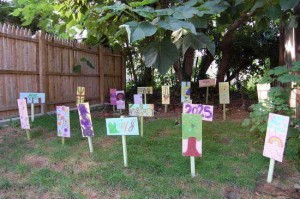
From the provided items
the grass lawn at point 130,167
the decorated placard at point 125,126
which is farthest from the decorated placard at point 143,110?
the decorated placard at point 125,126

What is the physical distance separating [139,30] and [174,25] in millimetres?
170

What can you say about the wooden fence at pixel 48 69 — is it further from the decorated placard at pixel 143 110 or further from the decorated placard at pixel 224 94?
the decorated placard at pixel 224 94

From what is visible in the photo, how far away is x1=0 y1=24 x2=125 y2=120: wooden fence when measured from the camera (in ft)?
21.5

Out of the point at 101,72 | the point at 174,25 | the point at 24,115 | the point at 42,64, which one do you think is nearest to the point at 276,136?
the point at 174,25

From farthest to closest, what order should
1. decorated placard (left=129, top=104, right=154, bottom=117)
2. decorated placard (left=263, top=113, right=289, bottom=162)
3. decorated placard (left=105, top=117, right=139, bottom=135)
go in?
decorated placard (left=129, top=104, right=154, bottom=117), decorated placard (left=105, top=117, right=139, bottom=135), decorated placard (left=263, top=113, right=289, bottom=162)

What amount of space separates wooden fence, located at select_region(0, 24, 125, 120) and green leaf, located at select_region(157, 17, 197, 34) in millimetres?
5813

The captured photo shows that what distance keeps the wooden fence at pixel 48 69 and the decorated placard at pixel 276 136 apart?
211 inches

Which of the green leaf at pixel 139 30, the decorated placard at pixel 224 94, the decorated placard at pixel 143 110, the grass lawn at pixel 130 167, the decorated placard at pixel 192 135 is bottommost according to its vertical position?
the grass lawn at pixel 130 167

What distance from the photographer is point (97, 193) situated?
319 cm

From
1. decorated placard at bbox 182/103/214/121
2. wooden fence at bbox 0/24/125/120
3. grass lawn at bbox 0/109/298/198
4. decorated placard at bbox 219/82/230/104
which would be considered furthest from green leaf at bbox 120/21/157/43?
→ wooden fence at bbox 0/24/125/120

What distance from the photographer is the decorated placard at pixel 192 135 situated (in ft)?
11.4

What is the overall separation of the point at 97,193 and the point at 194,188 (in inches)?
40.1

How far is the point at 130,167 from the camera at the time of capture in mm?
3770

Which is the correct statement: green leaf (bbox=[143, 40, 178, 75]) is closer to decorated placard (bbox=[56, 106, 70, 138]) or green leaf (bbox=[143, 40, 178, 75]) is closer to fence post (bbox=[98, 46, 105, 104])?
decorated placard (bbox=[56, 106, 70, 138])
